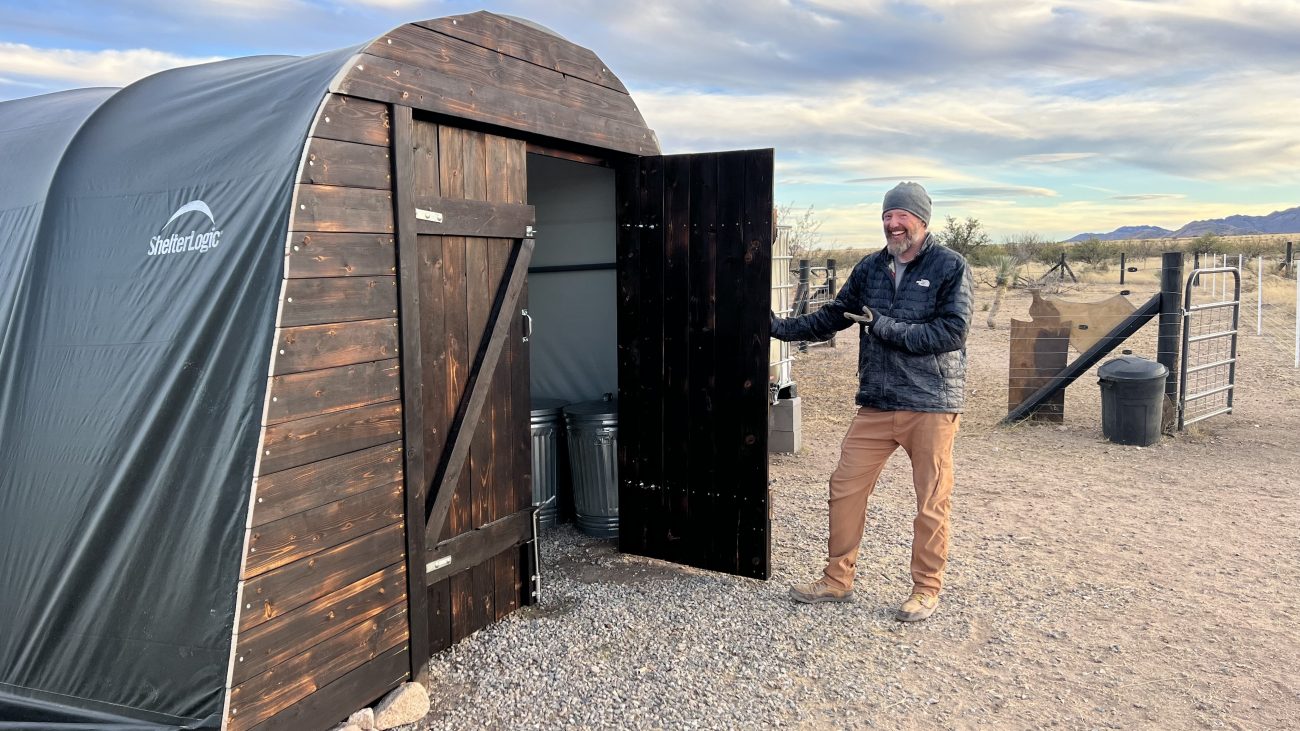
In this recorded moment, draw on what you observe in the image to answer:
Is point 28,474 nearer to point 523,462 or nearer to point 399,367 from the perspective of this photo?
point 399,367

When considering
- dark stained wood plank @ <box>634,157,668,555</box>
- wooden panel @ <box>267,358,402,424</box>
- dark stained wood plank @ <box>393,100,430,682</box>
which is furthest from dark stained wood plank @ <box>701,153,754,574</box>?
wooden panel @ <box>267,358,402,424</box>

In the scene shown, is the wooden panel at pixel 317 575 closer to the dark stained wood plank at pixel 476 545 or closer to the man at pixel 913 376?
the dark stained wood plank at pixel 476 545

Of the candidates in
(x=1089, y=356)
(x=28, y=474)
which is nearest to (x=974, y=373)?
(x=1089, y=356)

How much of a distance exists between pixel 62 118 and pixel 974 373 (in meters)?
11.1

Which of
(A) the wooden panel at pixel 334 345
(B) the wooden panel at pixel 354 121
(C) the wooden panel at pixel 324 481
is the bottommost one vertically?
(C) the wooden panel at pixel 324 481

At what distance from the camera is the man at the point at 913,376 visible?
13.8 feet

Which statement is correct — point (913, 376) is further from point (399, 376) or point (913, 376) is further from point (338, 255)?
point (338, 255)

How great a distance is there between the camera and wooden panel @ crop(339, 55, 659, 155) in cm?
347

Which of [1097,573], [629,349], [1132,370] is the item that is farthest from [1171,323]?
[629,349]

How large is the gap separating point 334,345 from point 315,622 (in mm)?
1018

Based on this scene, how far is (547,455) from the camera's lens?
5969mm

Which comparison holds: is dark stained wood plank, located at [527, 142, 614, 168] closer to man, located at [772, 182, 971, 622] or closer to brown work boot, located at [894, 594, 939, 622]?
man, located at [772, 182, 971, 622]

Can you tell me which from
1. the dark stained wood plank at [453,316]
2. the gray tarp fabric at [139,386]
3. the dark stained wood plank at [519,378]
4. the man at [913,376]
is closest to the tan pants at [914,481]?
the man at [913,376]

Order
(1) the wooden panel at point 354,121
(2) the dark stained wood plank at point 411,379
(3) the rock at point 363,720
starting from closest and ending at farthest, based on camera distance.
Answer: (1) the wooden panel at point 354,121 → (3) the rock at point 363,720 → (2) the dark stained wood plank at point 411,379
